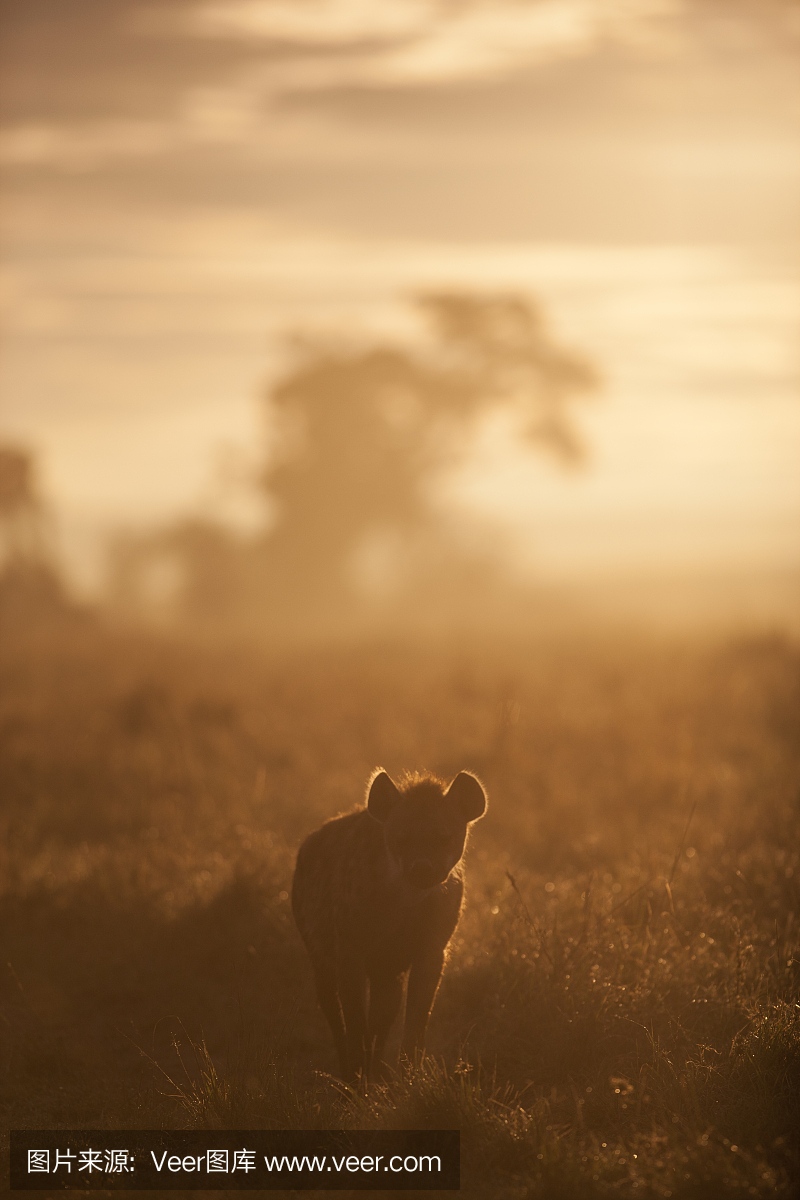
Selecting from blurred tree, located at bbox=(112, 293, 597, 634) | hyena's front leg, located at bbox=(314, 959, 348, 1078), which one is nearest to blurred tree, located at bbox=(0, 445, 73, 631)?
blurred tree, located at bbox=(112, 293, 597, 634)

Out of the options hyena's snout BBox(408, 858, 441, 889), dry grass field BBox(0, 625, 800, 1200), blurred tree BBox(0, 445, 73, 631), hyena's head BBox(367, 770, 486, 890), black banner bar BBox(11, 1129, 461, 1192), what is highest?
blurred tree BBox(0, 445, 73, 631)

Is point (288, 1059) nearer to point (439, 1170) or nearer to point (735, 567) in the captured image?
point (439, 1170)

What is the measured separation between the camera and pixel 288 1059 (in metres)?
5.02

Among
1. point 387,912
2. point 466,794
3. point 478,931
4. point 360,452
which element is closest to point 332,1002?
point 387,912

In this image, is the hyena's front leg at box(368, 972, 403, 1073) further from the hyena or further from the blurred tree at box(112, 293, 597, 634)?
the blurred tree at box(112, 293, 597, 634)

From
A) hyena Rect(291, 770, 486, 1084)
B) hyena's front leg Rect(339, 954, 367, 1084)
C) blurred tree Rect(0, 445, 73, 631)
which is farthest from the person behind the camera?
blurred tree Rect(0, 445, 73, 631)

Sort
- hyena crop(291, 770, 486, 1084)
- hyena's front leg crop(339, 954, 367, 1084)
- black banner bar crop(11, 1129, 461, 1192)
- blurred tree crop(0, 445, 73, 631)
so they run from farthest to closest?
blurred tree crop(0, 445, 73, 631)
hyena's front leg crop(339, 954, 367, 1084)
hyena crop(291, 770, 486, 1084)
black banner bar crop(11, 1129, 461, 1192)

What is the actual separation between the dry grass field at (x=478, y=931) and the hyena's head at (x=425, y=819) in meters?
0.90

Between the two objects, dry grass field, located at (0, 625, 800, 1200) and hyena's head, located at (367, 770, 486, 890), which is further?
dry grass field, located at (0, 625, 800, 1200)

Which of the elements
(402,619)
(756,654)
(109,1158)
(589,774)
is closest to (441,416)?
(402,619)

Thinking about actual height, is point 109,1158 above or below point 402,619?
below

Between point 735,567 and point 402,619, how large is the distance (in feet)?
101

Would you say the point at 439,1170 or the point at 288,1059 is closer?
the point at 439,1170

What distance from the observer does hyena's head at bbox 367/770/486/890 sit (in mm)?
3984
